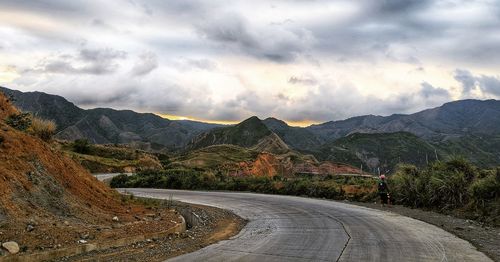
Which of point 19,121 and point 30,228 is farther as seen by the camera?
point 19,121

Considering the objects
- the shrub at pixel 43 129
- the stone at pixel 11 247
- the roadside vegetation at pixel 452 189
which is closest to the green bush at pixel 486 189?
the roadside vegetation at pixel 452 189

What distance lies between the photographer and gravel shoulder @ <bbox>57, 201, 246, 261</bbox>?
966 centimetres

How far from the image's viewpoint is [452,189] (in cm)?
1933

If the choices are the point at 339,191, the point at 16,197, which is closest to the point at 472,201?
the point at 339,191

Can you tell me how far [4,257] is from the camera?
845 cm

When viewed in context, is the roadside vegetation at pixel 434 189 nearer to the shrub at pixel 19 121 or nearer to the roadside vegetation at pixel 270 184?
the roadside vegetation at pixel 270 184

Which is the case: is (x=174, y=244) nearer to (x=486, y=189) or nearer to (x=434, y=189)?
(x=486, y=189)

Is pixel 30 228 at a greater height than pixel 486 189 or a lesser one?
lesser

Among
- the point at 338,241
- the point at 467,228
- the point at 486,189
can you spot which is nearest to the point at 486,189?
the point at 486,189

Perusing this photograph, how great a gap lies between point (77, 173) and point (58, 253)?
6.68 meters

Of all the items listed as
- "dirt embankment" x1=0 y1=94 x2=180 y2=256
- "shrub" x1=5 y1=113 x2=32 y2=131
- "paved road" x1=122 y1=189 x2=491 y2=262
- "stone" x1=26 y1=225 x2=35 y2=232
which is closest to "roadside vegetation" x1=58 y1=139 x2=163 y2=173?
"shrub" x1=5 y1=113 x2=32 y2=131

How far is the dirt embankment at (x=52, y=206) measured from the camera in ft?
32.8

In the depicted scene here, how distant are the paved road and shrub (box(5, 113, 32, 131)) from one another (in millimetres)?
9219

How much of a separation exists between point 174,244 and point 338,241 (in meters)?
4.26
